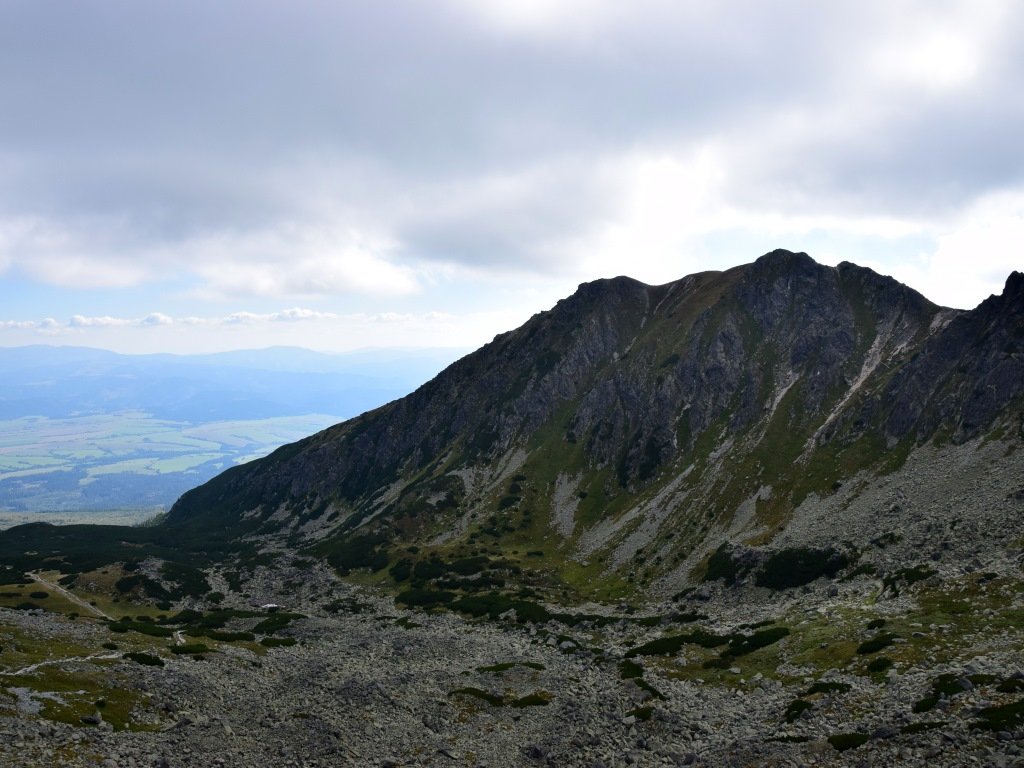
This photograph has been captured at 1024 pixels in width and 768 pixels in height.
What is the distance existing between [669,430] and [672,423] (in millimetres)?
2392

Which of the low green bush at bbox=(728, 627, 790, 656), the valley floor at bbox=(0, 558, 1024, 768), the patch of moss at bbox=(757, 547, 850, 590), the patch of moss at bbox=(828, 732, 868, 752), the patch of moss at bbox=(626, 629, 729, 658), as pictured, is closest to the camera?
the patch of moss at bbox=(828, 732, 868, 752)

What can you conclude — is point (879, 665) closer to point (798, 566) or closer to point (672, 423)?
point (798, 566)

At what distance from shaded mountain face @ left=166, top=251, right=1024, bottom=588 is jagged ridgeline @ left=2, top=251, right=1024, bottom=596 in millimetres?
449

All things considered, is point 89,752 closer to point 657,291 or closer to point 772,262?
point 772,262

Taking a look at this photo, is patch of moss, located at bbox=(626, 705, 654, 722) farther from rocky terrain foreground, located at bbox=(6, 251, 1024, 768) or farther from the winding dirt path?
the winding dirt path

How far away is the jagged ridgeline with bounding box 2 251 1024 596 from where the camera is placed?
322ft

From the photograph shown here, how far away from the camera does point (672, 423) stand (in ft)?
452

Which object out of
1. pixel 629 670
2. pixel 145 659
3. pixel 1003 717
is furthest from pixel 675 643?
pixel 145 659

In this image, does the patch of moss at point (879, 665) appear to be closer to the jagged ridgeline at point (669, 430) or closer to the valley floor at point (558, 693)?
the valley floor at point (558, 693)

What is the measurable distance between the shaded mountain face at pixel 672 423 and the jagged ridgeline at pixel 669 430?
0.45m

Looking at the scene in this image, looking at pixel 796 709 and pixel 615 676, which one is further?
pixel 615 676

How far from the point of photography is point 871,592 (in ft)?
213

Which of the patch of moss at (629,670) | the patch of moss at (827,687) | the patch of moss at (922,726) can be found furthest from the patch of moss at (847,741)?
the patch of moss at (629,670)

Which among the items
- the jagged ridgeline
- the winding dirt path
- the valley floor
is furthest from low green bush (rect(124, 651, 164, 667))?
the jagged ridgeline
